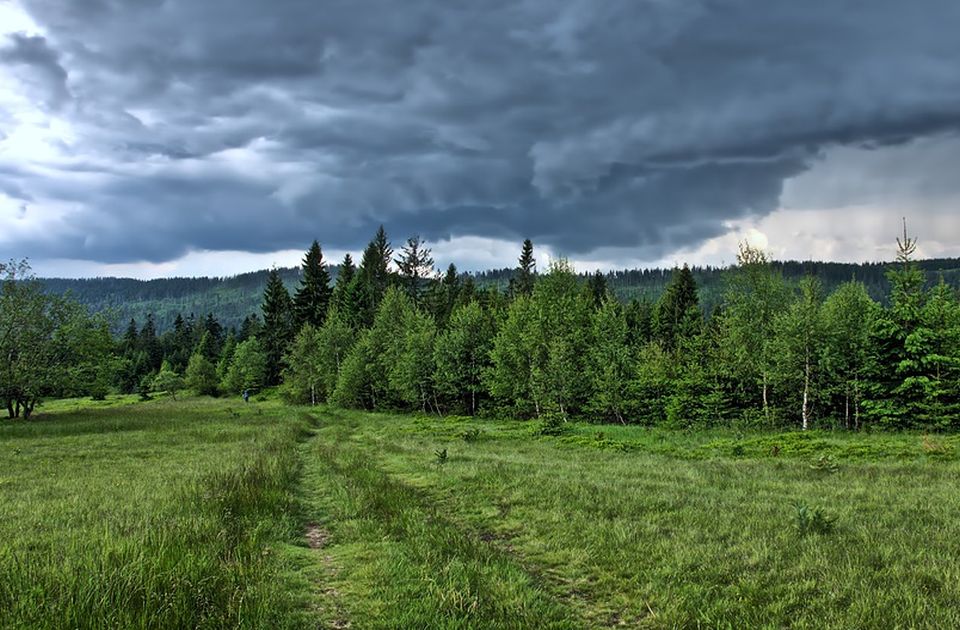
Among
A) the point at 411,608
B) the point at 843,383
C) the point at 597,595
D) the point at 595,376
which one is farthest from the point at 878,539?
the point at 595,376

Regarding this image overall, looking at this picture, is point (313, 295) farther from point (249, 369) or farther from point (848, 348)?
point (848, 348)

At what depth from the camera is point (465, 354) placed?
194 feet

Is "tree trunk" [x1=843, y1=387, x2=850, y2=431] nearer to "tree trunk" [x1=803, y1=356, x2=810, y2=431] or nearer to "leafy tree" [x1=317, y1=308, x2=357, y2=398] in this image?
"tree trunk" [x1=803, y1=356, x2=810, y2=431]

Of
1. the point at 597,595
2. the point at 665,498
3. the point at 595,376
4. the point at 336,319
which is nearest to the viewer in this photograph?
the point at 597,595

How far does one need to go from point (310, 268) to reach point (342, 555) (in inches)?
3530

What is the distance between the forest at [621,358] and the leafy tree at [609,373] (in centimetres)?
14

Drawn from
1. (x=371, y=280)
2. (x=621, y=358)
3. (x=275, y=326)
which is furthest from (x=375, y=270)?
(x=621, y=358)

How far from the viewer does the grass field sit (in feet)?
22.3

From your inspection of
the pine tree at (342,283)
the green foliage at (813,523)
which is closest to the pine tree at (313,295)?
the pine tree at (342,283)

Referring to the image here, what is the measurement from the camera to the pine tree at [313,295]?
92.4 m

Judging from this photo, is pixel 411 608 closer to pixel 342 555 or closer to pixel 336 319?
pixel 342 555

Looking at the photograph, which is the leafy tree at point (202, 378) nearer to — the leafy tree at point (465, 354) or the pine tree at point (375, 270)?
the pine tree at point (375, 270)

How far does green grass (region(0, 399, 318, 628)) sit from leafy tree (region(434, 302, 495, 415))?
36.4 metres

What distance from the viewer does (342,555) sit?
9797 millimetres
